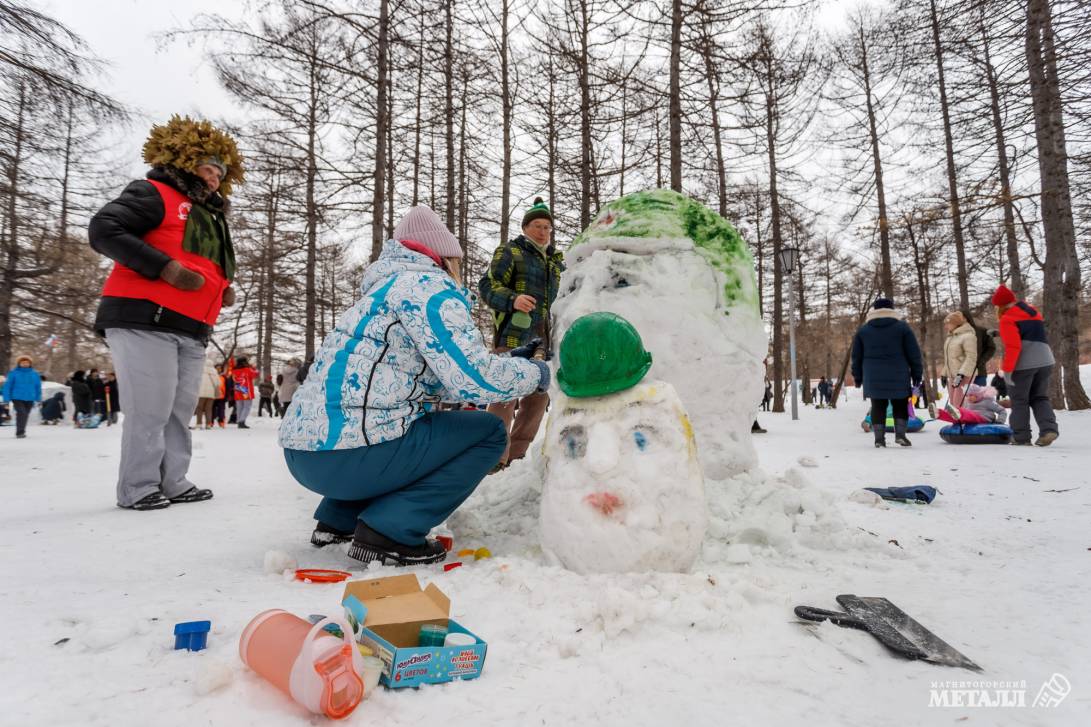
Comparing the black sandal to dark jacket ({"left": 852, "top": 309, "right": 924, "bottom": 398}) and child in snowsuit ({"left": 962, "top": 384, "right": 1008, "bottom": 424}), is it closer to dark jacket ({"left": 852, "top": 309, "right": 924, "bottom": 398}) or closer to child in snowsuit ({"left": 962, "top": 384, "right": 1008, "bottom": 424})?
dark jacket ({"left": 852, "top": 309, "right": 924, "bottom": 398})

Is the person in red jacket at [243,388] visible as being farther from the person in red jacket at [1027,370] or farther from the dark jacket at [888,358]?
the person in red jacket at [1027,370]

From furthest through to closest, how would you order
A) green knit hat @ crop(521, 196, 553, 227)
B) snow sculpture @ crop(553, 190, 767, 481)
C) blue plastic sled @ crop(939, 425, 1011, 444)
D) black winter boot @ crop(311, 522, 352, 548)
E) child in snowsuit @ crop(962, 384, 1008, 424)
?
child in snowsuit @ crop(962, 384, 1008, 424)
blue plastic sled @ crop(939, 425, 1011, 444)
green knit hat @ crop(521, 196, 553, 227)
snow sculpture @ crop(553, 190, 767, 481)
black winter boot @ crop(311, 522, 352, 548)

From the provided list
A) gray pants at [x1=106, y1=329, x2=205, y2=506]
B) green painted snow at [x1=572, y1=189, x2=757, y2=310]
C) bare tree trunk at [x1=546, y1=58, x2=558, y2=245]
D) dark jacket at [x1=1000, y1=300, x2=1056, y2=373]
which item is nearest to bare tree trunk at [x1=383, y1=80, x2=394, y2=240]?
bare tree trunk at [x1=546, y1=58, x2=558, y2=245]

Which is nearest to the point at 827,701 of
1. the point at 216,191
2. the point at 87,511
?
the point at 87,511

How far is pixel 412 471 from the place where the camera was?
6.89 ft

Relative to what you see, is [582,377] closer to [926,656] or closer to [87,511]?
[926,656]

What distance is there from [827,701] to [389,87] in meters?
8.69

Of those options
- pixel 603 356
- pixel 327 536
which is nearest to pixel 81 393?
pixel 327 536

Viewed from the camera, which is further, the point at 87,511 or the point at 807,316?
the point at 807,316

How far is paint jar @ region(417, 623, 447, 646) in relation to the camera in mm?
1296

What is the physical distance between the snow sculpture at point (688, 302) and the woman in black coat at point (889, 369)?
14.0 ft

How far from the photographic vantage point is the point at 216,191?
3355mm

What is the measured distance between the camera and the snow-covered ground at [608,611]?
1.14 metres

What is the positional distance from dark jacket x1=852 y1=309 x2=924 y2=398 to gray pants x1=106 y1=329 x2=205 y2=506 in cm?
665
